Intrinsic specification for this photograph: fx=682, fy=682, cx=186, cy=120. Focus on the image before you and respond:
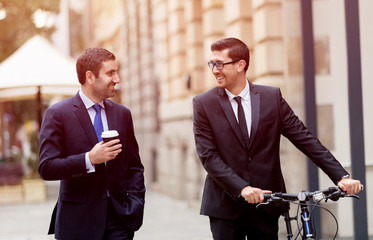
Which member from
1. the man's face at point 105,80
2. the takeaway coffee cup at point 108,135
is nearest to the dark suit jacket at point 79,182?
the man's face at point 105,80

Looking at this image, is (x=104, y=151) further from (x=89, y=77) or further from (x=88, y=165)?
(x=89, y=77)

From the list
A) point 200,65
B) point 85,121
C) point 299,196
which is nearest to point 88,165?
point 85,121

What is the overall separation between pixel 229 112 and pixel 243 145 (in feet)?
0.72

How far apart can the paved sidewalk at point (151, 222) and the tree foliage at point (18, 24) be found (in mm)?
8738

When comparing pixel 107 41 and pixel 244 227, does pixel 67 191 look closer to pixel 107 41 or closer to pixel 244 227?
pixel 244 227

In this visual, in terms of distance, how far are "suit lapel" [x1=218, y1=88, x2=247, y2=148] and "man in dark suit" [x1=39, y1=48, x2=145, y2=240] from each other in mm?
647

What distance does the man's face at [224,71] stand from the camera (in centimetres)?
406

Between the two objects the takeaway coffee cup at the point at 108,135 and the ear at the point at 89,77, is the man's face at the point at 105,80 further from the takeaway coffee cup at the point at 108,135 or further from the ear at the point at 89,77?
the takeaway coffee cup at the point at 108,135

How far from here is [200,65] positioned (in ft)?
49.0

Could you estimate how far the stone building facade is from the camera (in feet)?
26.4

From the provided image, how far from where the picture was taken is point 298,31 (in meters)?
8.63

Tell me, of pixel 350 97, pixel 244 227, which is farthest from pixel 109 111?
pixel 350 97

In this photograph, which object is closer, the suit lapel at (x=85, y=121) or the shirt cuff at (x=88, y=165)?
the shirt cuff at (x=88, y=165)

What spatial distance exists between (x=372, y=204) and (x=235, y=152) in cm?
372
